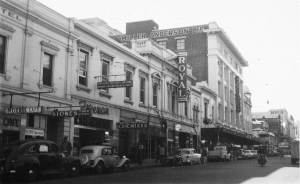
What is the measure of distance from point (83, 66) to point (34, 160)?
38.1 ft

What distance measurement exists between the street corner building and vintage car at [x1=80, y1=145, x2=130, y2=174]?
6.38ft

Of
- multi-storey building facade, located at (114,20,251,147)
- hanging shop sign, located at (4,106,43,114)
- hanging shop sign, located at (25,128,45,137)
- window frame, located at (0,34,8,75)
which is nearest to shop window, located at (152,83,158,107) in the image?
hanging shop sign, located at (25,128,45,137)

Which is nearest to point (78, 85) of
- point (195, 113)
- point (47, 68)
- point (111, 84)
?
point (111, 84)

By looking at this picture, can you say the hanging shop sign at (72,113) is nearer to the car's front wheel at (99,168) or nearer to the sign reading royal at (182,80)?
the car's front wheel at (99,168)

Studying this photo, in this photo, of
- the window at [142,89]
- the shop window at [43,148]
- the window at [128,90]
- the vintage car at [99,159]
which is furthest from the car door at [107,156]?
the window at [142,89]

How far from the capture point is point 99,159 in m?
21.4

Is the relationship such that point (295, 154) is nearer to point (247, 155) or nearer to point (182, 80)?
point (182, 80)

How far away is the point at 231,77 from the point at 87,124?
152 ft

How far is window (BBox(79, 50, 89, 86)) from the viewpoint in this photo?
27266 millimetres

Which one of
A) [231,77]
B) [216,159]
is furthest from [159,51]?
[231,77]

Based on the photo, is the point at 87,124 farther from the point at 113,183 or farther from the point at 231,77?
the point at 231,77

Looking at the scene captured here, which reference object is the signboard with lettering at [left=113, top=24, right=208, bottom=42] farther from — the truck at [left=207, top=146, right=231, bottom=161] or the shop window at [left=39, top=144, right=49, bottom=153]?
the shop window at [left=39, top=144, right=49, bottom=153]

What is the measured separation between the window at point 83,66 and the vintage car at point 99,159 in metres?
6.42

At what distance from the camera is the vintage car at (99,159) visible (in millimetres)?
20938
